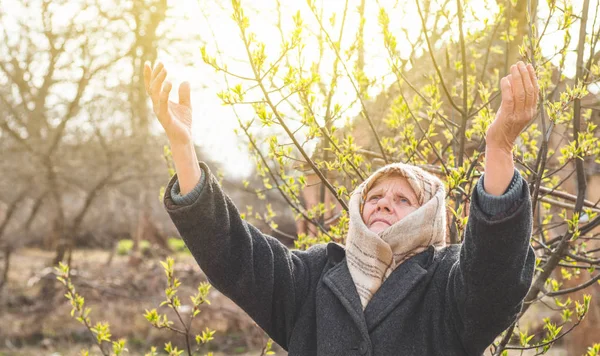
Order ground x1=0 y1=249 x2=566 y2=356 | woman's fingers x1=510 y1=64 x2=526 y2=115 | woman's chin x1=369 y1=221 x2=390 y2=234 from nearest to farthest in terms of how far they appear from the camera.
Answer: woman's fingers x1=510 y1=64 x2=526 y2=115 → woman's chin x1=369 y1=221 x2=390 y2=234 → ground x1=0 y1=249 x2=566 y2=356

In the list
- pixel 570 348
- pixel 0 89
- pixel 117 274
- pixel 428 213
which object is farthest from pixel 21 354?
pixel 428 213

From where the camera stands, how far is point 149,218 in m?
19.2

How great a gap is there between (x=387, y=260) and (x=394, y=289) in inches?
3.5

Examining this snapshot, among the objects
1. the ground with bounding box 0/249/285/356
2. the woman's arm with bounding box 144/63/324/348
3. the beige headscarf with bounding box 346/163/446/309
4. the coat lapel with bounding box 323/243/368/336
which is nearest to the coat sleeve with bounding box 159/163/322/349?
the woman's arm with bounding box 144/63/324/348

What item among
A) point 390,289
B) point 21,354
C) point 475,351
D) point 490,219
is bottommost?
→ point 21,354

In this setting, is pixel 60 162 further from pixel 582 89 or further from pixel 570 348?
pixel 582 89

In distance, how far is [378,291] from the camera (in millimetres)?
1883

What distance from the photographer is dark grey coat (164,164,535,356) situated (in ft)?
5.31

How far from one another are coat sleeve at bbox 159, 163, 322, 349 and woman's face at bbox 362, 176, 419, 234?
1.00 feet

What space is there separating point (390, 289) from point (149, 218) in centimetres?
1801

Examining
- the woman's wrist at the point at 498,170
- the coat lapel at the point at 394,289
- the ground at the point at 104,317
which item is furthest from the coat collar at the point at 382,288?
the ground at the point at 104,317

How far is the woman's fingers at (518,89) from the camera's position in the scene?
5.09ft

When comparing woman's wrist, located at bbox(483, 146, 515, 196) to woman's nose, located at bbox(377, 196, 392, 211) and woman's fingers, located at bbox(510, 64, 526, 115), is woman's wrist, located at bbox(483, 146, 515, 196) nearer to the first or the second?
woman's fingers, located at bbox(510, 64, 526, 115)

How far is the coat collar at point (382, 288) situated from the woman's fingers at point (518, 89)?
0.56m
